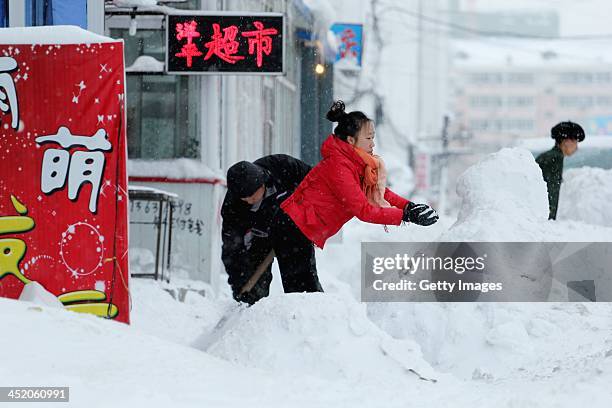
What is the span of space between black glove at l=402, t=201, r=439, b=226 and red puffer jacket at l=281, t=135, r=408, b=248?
0.06 meters

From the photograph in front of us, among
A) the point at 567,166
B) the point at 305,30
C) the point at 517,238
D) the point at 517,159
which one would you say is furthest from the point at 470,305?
the point at 305,30

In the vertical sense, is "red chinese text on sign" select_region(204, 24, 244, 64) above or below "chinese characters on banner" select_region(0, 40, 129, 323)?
above

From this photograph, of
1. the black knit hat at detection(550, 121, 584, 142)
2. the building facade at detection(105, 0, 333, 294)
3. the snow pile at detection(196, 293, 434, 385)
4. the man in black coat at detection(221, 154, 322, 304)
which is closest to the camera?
the snow pile at detection(196, 293, 434, 385)

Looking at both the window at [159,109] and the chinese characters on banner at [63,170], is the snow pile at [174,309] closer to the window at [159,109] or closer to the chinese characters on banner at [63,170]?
the window at [159,109]

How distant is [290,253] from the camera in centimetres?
640

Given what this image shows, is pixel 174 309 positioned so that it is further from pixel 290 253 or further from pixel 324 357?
pixel 324 357

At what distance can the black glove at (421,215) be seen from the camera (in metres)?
5.80

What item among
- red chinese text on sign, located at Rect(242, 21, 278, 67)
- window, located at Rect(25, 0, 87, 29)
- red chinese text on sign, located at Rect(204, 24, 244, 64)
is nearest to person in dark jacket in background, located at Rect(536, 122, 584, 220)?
A: red chinese text on sign, located at Rect(242, 21, 278, 67)

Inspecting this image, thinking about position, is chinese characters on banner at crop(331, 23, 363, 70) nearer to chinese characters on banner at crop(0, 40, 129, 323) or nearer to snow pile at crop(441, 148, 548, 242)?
snow pile at crop(441, 148, 548, 242)

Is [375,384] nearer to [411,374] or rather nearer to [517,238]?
[411,374]

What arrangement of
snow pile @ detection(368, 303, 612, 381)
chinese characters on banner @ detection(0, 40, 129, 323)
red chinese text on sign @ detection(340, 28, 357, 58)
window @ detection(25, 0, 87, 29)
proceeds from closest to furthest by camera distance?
chinese characters on banner @ detection(0, 40, 129, 323), snow pile @ detection(368, 303, 612, 381), window @ detection(25, 0, 87, 29), red chinese text on sign @ detection(340, 28, 357, 58)

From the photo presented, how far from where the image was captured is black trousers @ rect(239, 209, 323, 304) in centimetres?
634

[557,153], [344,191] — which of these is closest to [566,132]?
[557,153]

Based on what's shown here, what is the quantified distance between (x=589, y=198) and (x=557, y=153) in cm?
344
